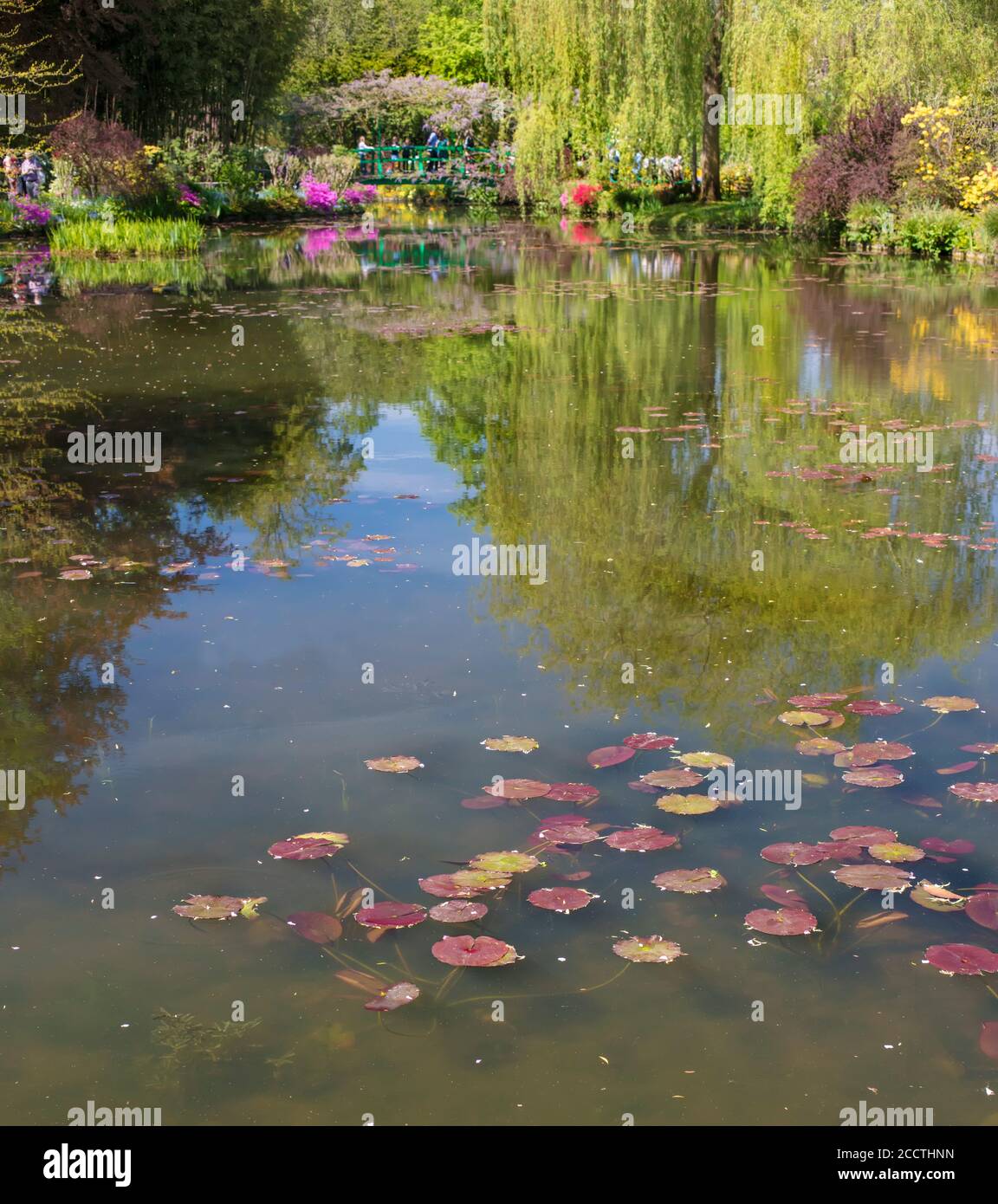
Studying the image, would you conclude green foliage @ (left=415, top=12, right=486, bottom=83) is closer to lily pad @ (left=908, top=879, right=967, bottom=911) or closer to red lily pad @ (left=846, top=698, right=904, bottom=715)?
red lily pad @ (left=846, top=698, right=904, bottom=715)

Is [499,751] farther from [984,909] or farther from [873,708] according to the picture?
[984,909]

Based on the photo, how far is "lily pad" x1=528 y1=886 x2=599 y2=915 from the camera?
3295 mm

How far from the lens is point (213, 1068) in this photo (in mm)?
2779

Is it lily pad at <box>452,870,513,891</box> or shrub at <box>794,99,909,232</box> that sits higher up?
shrub at <box>794,99,909,232</box>

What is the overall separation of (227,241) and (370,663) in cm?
2308

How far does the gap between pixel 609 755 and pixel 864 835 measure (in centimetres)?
89

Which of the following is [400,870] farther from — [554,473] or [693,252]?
[693,252]

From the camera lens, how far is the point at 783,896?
3.36 metres

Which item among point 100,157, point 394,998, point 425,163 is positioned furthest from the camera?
point 425,163

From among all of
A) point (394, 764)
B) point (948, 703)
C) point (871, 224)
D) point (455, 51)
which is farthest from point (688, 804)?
point (455, 51)

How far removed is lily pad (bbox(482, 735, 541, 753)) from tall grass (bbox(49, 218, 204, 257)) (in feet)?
67.7

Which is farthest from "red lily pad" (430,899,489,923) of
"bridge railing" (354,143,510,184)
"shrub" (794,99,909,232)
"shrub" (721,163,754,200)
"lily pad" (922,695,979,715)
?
"bridge railing" (354,143,510,184)

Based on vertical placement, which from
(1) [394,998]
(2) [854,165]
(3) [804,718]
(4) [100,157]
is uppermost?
(4) [100,157]

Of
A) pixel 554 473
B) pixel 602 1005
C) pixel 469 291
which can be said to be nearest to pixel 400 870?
pixel 602 1005
